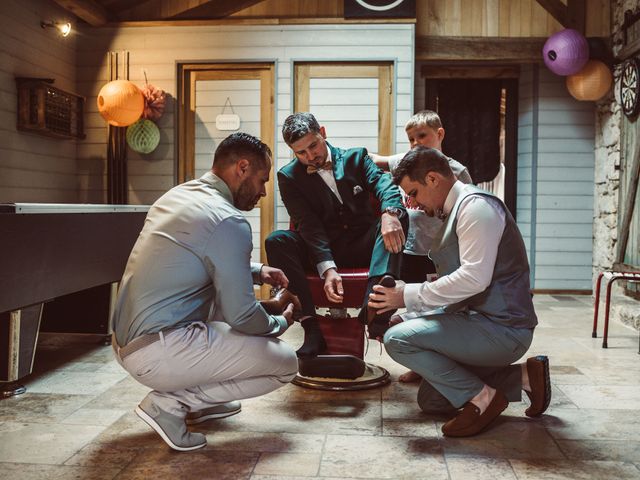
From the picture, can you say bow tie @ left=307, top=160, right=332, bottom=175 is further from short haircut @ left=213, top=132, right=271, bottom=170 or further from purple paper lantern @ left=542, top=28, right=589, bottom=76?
purple paper lantern @ left=542, top=28, right=589, bottom=76

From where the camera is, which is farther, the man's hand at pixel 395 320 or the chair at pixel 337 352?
the chair at pixel 337 352

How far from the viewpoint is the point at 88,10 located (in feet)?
19.5

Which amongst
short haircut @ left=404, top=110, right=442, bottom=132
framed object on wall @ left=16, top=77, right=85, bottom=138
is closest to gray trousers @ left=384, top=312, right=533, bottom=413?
short haircut @ left=404, top=110, right=442, bottom=132

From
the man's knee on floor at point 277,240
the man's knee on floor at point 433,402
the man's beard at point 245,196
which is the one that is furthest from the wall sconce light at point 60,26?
the man's knee on floor at point 433,402

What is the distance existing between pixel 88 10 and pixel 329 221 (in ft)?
13.0

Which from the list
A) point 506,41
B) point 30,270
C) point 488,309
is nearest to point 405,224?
point 488,309

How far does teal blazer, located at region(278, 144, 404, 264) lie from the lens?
10.7 ft

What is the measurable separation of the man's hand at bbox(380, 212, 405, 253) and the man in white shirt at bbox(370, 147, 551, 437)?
337mm

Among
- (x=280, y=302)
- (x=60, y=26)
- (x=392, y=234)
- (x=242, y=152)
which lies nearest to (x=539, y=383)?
(x=392, y=234)

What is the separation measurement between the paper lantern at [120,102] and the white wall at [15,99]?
554 millimetres

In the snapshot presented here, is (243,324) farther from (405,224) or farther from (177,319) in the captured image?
(405,224)

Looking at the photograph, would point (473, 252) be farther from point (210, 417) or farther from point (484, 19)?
point (484, 19)

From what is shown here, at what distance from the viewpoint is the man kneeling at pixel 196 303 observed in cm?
220

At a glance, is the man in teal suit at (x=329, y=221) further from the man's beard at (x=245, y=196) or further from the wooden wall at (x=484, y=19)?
the wooden wall at (x=484, y=19)
